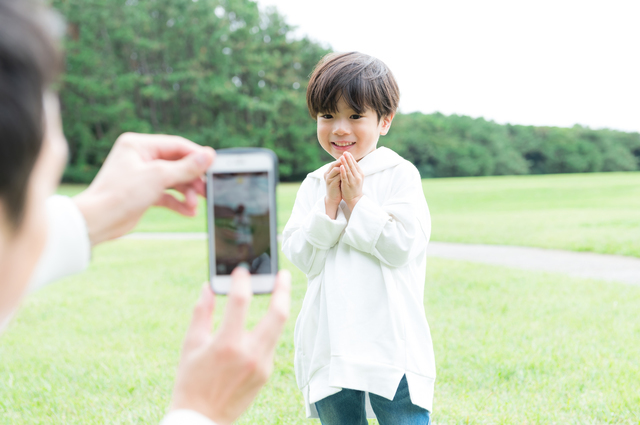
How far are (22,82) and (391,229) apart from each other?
1.33 metres

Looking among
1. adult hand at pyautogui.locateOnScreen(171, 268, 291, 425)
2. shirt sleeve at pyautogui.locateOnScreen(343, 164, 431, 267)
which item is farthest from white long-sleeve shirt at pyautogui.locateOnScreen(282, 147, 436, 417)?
adult hand at pyautogui.locateOnScreen(171, 268, 291, 425)

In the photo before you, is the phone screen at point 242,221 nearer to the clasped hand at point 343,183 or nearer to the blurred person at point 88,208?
the blurred person at point 88,208

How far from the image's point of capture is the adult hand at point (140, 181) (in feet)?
3.28

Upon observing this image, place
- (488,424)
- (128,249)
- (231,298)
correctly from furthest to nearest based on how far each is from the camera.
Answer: (128,249)
(488,424)
(231,298)

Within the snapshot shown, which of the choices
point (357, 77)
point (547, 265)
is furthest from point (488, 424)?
point (547, 265)

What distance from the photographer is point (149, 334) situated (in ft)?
14.0

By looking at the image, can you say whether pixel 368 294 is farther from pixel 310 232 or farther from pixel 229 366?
pixel 229 366

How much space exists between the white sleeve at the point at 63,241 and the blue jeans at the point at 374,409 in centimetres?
111

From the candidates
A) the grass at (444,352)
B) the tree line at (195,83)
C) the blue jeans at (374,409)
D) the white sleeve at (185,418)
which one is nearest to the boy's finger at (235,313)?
the white sleeve at (185,418)

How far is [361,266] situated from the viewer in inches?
73.1

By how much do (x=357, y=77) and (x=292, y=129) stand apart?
91.5 feet

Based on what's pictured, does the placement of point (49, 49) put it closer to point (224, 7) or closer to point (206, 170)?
point (206, 170)

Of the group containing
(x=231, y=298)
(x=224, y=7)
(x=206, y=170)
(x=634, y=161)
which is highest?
(x=224, y=7)

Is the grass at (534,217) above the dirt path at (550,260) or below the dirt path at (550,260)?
below
